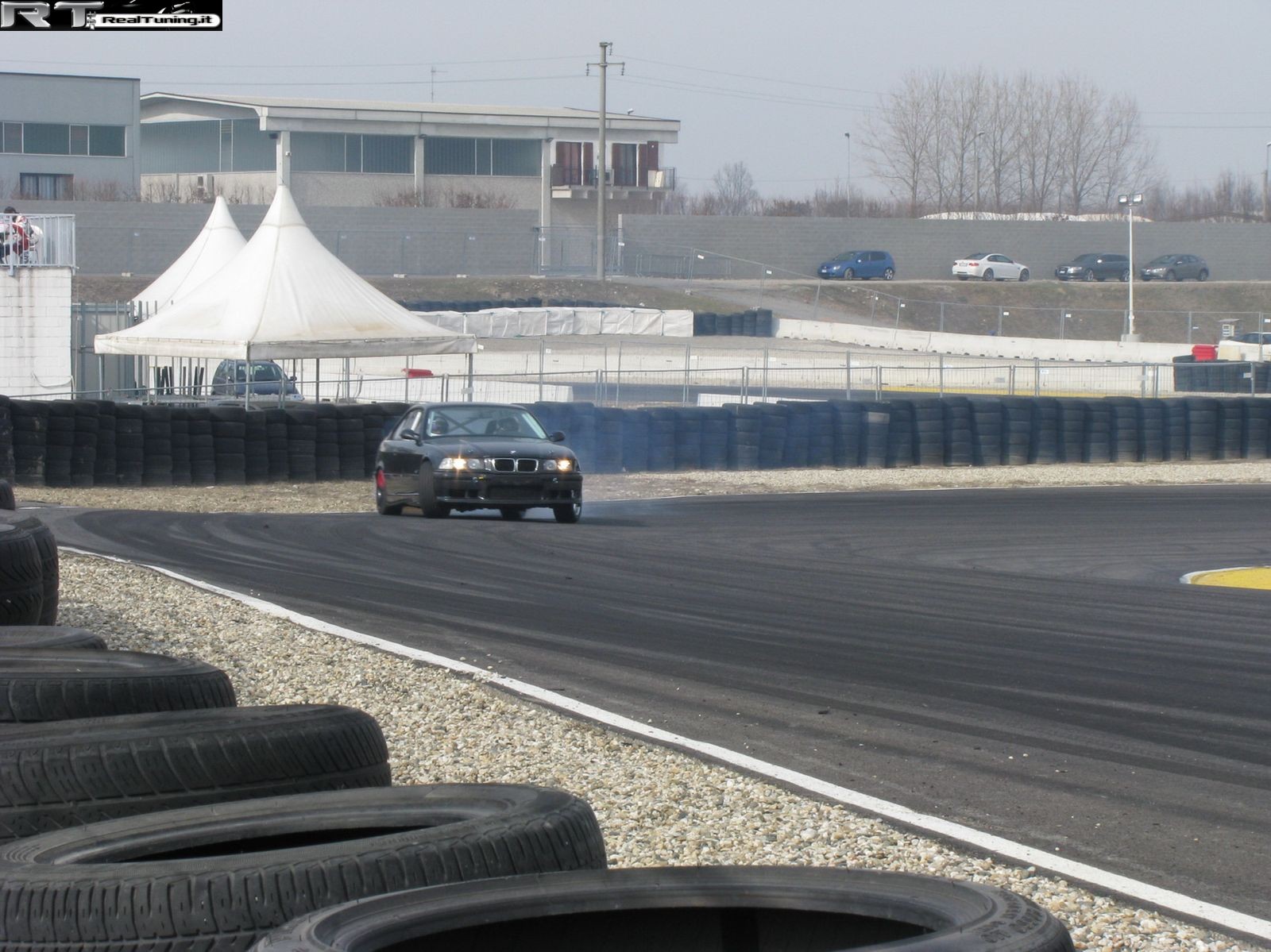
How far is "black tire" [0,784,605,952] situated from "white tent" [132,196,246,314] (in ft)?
94.5

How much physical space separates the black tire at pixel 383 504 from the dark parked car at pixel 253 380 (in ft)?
36.2

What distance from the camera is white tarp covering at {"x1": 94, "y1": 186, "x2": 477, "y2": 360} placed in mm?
24438

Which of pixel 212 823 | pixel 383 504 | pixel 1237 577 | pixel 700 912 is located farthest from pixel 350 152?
pixel 700 912

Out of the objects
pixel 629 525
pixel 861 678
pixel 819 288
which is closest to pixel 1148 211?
pixel 819 288

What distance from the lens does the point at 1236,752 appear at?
22.6 feet

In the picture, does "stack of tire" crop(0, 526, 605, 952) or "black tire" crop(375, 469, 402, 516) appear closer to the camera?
"stack of tire" crop(0, 526, 605, 952)

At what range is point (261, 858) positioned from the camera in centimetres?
336

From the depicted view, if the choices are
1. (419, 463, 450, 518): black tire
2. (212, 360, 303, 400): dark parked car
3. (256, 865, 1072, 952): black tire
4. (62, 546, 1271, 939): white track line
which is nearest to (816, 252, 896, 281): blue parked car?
(212, 360, 303, 400): dark parked car

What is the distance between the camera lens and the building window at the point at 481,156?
8388 cm

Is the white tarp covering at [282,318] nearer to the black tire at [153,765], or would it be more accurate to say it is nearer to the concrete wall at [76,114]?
the black tire at [153,765]

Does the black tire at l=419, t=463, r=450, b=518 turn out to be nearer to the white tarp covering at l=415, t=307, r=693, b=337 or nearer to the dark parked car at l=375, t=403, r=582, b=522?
the dark parked car at l=375, t=403, r=582, b=522

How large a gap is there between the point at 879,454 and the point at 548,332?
90.0 feet

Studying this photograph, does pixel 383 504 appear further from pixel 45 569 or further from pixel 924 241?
pixel 924 241

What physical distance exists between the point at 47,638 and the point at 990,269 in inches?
2839
